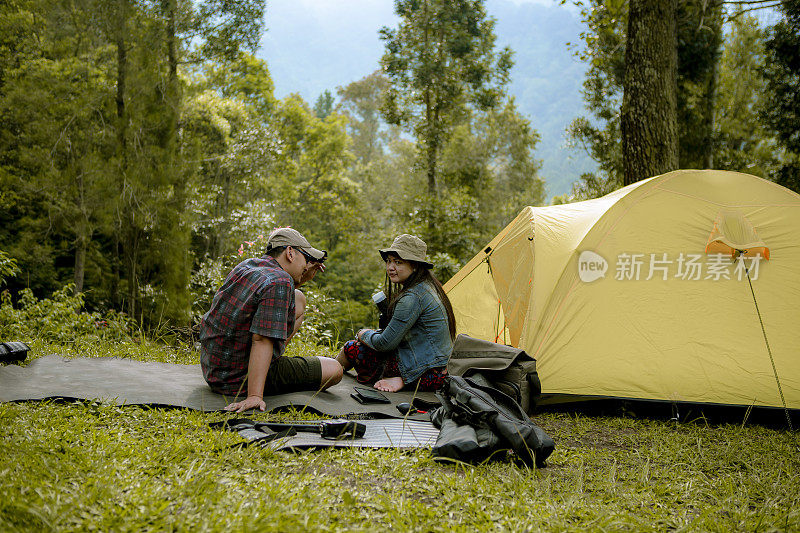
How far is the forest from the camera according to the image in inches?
409

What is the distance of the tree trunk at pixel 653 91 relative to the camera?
5.71 meters

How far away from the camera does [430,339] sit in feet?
13.3

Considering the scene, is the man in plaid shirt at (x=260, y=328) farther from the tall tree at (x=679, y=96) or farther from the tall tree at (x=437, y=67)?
the tall tree at (x=437, y=67)

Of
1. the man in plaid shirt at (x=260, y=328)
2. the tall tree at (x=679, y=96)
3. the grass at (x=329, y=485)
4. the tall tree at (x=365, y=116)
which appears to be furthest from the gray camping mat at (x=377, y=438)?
the tall tree at (x=365, y=116)

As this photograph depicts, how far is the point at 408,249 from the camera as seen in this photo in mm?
4137

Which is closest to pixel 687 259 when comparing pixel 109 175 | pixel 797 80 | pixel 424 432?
pixel 424 432

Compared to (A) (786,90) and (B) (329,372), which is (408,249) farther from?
Result: (A) (786,90)

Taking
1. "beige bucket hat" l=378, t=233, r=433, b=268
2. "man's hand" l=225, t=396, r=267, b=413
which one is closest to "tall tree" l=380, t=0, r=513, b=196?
"beige bucket hat" l=378, t=233, r=433, b=268

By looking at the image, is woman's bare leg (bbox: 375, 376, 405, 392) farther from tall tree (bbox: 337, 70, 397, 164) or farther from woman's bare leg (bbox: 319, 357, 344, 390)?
tall tree (bbox: 337, 70, 397, 164)

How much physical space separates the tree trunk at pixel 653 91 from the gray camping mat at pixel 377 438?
387 cm

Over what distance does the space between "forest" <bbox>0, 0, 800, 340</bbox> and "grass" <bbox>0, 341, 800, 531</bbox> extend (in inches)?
143

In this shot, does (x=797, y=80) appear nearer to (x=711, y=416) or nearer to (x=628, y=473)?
(x=711, y=416)

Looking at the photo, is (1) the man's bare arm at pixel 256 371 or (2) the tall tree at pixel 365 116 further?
(2) the tall tree at pixel 365 116

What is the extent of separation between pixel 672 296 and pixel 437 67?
12779 millimetres
